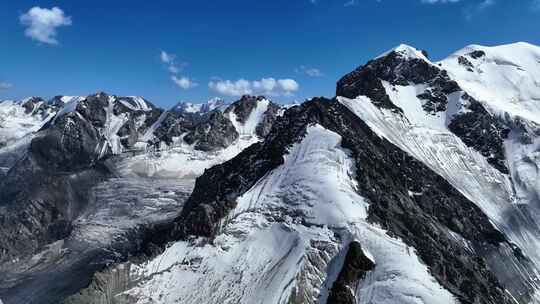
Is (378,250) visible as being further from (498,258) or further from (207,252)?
(498,258)

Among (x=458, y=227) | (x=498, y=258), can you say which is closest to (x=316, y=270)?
(x=458, y=227)

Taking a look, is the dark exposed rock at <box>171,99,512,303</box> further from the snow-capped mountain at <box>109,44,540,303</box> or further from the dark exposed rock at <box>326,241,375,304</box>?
the dark exposed rock at <box>326,241,375,304</box>

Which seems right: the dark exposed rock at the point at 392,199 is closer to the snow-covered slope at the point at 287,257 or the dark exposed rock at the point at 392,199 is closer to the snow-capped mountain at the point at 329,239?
the snow-capped mountain at the point at 329,239

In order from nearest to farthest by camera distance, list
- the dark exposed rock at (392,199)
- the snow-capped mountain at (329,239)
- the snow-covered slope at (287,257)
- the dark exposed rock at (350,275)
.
→ the dark exposed rock at (350,275) < the snow-covered slope at (287,257) < the snow-capped mountain at (329,239) < the dark exposed rock at (392,199)

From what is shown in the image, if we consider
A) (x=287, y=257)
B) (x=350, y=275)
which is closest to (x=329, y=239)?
(x=287, y=257)

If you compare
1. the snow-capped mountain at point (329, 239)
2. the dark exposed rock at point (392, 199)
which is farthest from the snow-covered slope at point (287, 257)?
the dark exposed rock at point (392, 199)

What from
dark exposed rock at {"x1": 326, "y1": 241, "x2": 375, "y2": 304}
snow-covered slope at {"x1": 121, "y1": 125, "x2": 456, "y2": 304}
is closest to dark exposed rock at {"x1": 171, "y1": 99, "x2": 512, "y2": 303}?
snow-covered slope at {"x1": 121, "y1": 125, "x2": 456, "y2": 304}
